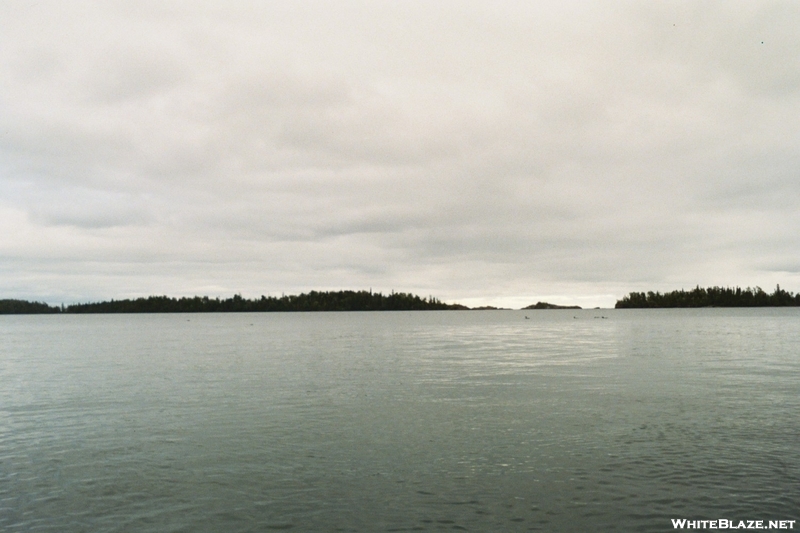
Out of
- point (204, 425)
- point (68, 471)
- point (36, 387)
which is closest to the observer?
point (68, 471)

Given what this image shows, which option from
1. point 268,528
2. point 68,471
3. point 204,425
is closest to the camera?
point 268,528

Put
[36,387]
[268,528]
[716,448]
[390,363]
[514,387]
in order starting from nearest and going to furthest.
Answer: [268,528]
[716,448]
[514,387]
[36,387]
[390,363]

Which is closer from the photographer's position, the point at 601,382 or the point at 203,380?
the point at 601,382

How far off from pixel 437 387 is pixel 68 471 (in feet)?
86.6

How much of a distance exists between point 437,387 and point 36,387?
3219cm

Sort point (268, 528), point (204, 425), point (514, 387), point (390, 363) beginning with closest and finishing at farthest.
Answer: point (268, 528)
point (204, 425)
point (514, 387)
point (390, 363)

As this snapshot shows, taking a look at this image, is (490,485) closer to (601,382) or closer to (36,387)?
(601,382)

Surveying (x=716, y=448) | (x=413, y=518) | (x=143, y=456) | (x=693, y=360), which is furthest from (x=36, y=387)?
(x=693, y=360)

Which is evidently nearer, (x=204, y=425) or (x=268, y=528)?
(x=268, y=528)

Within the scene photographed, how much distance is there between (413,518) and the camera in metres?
17.8

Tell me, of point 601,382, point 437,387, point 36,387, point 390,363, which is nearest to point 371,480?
point 437,387

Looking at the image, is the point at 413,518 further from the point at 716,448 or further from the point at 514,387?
the point at 514,387

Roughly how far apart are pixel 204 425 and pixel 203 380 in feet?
65.3

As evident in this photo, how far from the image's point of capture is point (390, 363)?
63.2 metres
